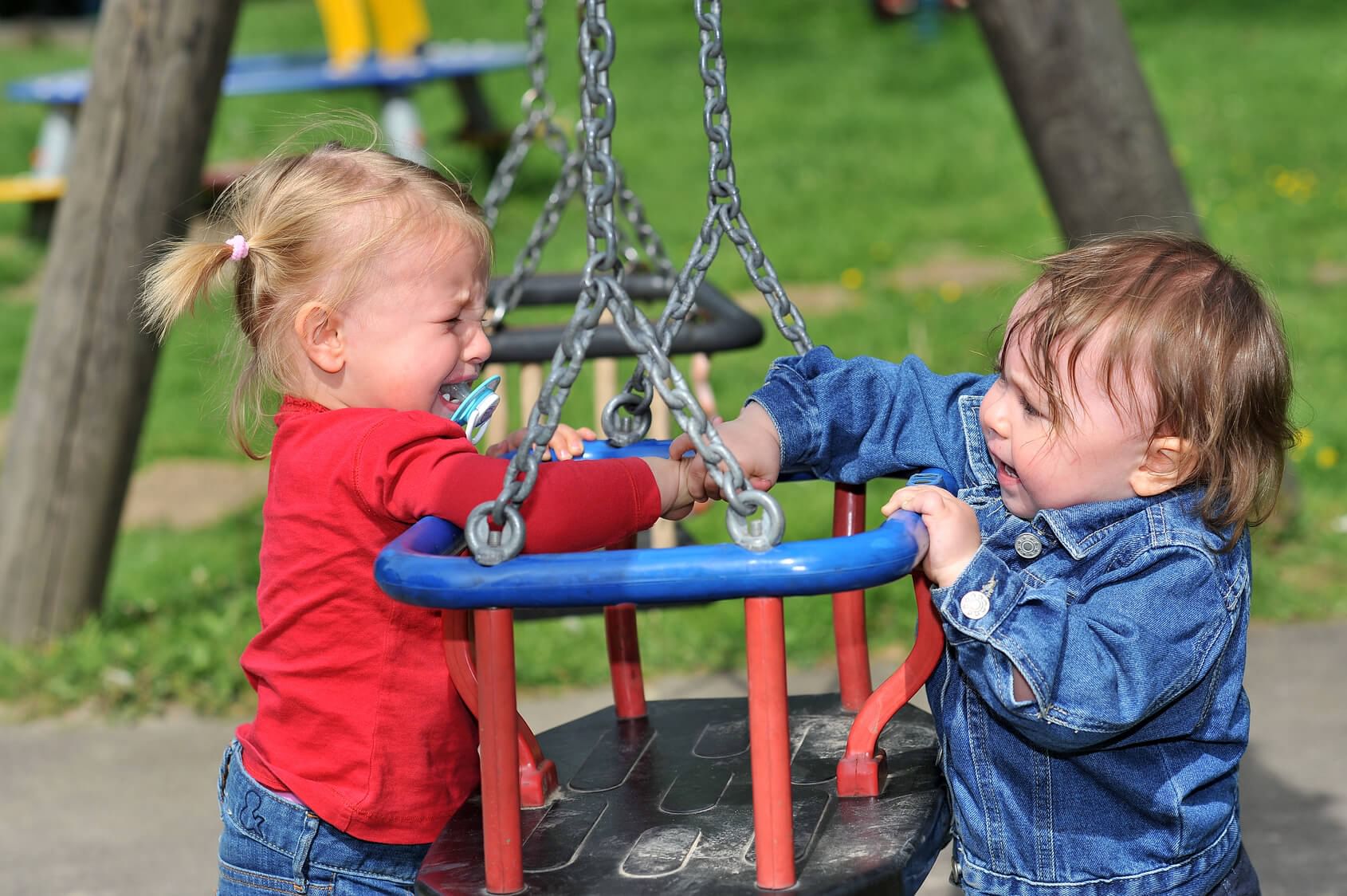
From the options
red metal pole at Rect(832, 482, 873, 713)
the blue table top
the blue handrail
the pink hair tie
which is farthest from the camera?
the blue table top

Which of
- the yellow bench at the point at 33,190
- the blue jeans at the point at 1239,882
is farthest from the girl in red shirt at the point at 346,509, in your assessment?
the yellow bench at the point at 33,190

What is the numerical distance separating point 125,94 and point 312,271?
78.9 inches

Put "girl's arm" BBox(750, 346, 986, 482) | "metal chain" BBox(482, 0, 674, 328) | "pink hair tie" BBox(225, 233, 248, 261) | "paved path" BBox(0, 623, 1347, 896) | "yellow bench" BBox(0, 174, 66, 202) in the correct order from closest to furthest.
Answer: "pink hair tie" BBox(225, 233, 248, 261)
"girl's arm" BBox(750, 346, 986, 482)
"metal chain" BBox(482, 0, 674, 328)
"paved path" BBox(0, 623, 1347, 896)
"yellow bench" BBox(0, 174, 66, 202)

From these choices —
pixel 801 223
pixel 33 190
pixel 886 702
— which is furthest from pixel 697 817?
pixel 33 190

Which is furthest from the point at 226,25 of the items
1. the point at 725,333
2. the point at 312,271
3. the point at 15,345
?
the point at 15,345

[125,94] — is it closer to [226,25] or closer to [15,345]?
[226,25]

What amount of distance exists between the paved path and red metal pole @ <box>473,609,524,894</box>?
1.55 meters

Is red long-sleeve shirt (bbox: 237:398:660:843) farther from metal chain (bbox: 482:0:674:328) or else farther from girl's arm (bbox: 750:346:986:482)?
metal chain (bbox: 482:0:674:328)

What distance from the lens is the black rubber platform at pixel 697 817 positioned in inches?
66.0

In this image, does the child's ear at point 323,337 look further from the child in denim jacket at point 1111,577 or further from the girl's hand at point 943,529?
the girl's hand at point 943,529

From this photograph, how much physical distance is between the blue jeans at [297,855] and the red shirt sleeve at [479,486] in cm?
42

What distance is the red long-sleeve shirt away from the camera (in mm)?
1833

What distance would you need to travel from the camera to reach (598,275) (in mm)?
1653

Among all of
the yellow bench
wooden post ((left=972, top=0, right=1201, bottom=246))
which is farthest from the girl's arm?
the yellow bench
